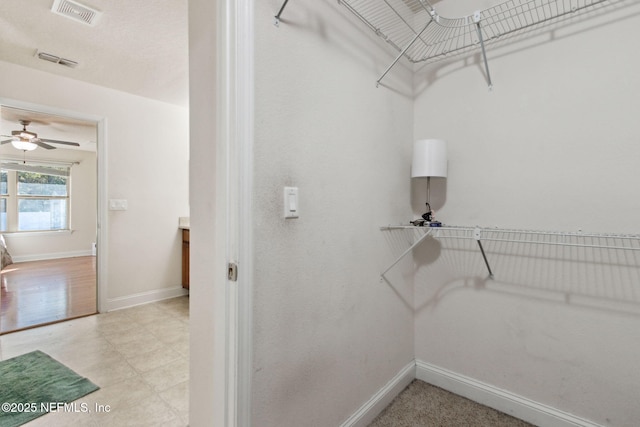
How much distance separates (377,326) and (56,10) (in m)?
2.81

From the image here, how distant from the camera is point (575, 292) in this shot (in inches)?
57.4

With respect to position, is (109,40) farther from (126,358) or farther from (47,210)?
(47,210)

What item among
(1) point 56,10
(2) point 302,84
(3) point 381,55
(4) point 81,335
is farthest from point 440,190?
(4) point 81,335

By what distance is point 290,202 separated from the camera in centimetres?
114

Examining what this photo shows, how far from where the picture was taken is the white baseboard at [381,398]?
148cm

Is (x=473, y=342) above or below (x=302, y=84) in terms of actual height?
below

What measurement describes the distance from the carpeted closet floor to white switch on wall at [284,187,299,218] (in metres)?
1.24

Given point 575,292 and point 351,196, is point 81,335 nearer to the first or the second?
point 351,196

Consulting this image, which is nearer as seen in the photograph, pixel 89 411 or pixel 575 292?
pixel 575 292

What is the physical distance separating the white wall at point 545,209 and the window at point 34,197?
26.1ft

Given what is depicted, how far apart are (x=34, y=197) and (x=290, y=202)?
7.99 m

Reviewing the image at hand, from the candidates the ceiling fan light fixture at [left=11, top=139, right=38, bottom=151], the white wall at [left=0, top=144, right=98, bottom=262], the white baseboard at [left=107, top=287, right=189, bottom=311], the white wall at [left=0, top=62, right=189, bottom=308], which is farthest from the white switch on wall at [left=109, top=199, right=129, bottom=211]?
the white wall at [left=0, top=144, right=98, bottom=262]

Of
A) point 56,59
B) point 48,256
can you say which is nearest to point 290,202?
point 56,59

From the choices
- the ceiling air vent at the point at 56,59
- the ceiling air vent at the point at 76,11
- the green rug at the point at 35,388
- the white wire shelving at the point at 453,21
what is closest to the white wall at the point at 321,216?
the white wire shelving at the point at 453,21
